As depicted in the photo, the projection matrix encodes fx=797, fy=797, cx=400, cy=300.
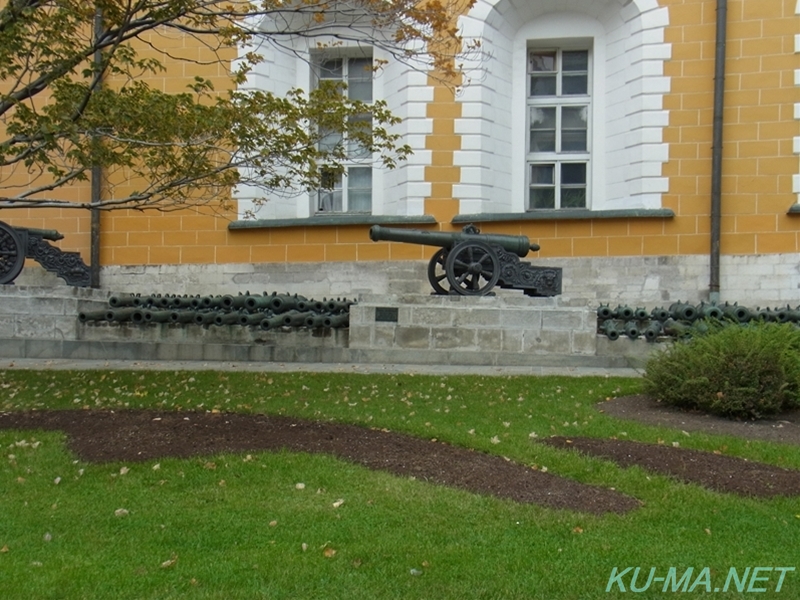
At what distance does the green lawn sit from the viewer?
363cm

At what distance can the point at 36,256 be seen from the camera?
14531 mm

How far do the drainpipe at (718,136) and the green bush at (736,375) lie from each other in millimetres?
7205

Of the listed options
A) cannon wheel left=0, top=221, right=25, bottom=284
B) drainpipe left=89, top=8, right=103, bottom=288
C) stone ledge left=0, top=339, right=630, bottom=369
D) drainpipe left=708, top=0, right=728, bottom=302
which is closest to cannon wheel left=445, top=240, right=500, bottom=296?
stone ledge left=0, top=339, right=630, bottom=369

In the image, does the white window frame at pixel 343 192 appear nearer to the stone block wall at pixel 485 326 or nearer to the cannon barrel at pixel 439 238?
the cannon barrel at pixel 439 238

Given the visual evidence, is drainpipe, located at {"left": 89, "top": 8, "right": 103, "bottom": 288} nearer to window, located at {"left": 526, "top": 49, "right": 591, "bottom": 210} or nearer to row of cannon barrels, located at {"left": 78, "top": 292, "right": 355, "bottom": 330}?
row of cannon barrels, located at {"left": 78, "top": 292, "right": 355, "bottom": 330}

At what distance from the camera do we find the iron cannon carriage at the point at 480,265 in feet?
40.0

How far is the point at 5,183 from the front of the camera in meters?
17.0

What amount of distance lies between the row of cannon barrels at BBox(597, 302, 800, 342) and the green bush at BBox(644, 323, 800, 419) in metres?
3.74

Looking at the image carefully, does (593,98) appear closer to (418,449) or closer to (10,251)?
(10,251)

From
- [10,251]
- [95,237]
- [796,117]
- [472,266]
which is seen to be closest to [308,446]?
[472,266]

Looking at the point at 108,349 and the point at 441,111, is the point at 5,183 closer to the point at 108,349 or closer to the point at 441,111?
the point at 108,349

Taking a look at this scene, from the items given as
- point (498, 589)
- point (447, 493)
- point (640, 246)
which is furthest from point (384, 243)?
point (498, 589)

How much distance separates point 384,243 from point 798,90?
325 inches

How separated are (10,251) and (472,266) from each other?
26.2ft
